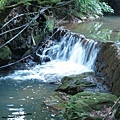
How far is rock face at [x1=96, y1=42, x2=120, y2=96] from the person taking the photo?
24.7 feet

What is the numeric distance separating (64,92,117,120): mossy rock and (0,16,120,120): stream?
536 millimetres

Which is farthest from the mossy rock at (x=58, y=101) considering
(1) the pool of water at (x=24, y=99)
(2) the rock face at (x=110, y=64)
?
(2) the rock face at (x=110, y=64)

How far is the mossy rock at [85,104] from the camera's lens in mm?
5348

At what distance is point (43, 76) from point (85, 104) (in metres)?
4.04

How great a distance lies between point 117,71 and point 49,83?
218 cm

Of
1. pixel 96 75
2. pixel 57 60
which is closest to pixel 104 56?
pixel 96 75

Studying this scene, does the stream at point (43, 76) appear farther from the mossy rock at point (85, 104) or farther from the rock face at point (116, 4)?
the rock face at point (116, 4)

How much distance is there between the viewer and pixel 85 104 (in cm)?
600

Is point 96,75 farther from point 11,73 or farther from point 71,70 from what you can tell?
point 11,73

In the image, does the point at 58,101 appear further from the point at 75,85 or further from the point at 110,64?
the point at 110,64

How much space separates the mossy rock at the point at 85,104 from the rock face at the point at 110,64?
52 centimetres

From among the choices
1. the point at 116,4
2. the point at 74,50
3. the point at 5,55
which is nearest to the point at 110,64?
the point at 74,50

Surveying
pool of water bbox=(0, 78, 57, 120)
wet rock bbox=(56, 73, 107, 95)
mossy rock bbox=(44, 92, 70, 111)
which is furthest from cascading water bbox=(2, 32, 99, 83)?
mossy rock bbox=(44, 92, 70, 111)

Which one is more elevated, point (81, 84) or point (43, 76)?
point (81, 84)
